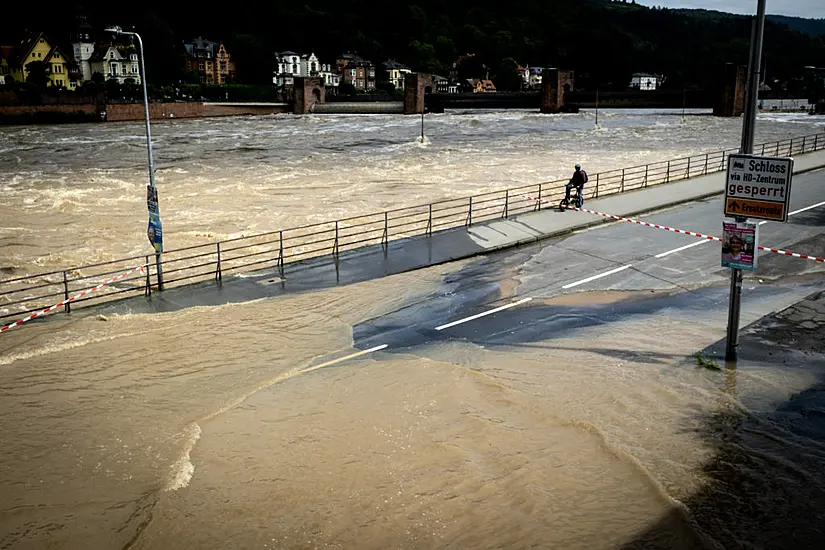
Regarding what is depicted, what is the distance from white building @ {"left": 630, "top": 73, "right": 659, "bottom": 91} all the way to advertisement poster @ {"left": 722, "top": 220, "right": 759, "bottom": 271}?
19480 centimetres

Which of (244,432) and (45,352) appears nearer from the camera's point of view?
(244,432)

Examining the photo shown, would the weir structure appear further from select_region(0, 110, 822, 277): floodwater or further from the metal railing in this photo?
the metal railing

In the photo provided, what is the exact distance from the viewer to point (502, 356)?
1236cm

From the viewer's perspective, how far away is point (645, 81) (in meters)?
198

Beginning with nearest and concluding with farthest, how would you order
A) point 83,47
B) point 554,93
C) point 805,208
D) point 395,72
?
1. point 805,208
2. point 554,93
3. point 83,47
4. point 395,72

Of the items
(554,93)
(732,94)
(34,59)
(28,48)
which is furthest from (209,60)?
(732,94)

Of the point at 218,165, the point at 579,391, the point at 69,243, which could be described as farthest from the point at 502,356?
the point at 218,165

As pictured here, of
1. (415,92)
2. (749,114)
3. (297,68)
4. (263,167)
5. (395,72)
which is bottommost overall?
(263,167)

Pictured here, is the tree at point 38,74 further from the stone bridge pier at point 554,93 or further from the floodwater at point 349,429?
the floodwater at point 349,429

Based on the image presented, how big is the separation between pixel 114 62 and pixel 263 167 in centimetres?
9907

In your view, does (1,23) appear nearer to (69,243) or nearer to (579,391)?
(69,243)

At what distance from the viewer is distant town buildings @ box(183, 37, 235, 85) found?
500ft

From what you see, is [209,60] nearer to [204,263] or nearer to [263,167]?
[263,167]

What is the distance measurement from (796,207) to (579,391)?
54.2ft
